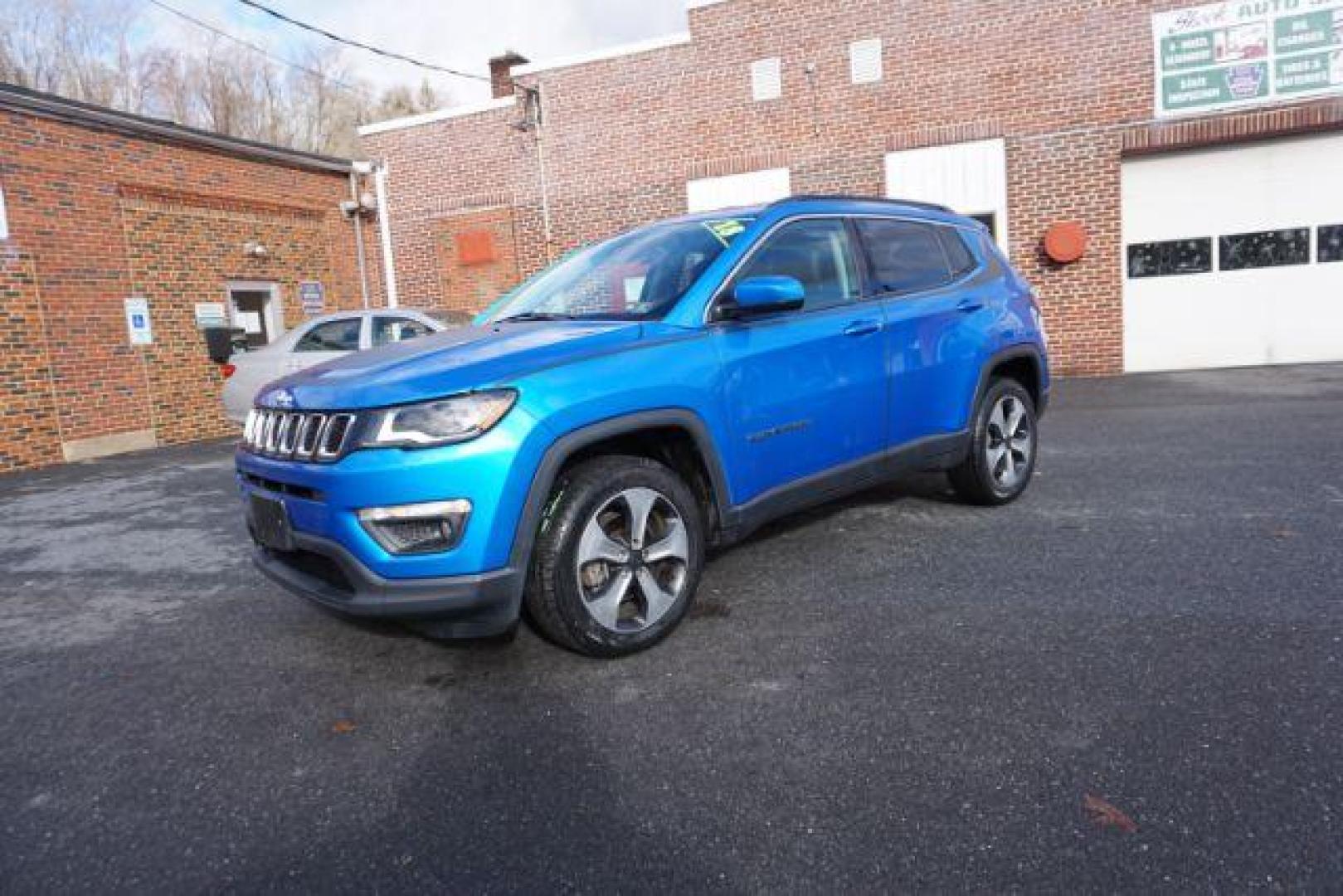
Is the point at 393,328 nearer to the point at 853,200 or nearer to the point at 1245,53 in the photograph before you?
the point at 853,200

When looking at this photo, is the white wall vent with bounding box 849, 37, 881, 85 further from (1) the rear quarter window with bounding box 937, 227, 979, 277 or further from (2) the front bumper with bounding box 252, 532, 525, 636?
(2) the front bumper with bounding box 252, 532, 525, 636

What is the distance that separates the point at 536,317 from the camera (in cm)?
381

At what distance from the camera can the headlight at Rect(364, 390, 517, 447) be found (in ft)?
8.71

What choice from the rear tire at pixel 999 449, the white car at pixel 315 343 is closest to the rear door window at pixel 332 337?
the white car at pixel 315 343

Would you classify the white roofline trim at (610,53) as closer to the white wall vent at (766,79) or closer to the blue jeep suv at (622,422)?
the white wall vent at (766,79)

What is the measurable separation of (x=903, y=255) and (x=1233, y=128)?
9.30 meters

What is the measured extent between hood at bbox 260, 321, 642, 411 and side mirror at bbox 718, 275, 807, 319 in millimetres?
401

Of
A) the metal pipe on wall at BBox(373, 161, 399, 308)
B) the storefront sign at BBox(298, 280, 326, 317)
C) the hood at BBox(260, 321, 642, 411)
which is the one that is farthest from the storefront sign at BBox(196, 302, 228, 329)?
the hood at BBox(260, 321, 642, 411)

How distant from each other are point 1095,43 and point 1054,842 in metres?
12.0

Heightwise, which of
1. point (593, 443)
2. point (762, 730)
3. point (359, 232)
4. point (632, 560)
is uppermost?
point (359, 232)

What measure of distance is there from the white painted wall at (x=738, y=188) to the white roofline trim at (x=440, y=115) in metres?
3.53

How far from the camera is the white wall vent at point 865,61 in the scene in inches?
466

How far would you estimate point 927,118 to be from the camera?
38.6ft

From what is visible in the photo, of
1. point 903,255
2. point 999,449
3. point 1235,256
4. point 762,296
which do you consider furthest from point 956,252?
point 1235,256
